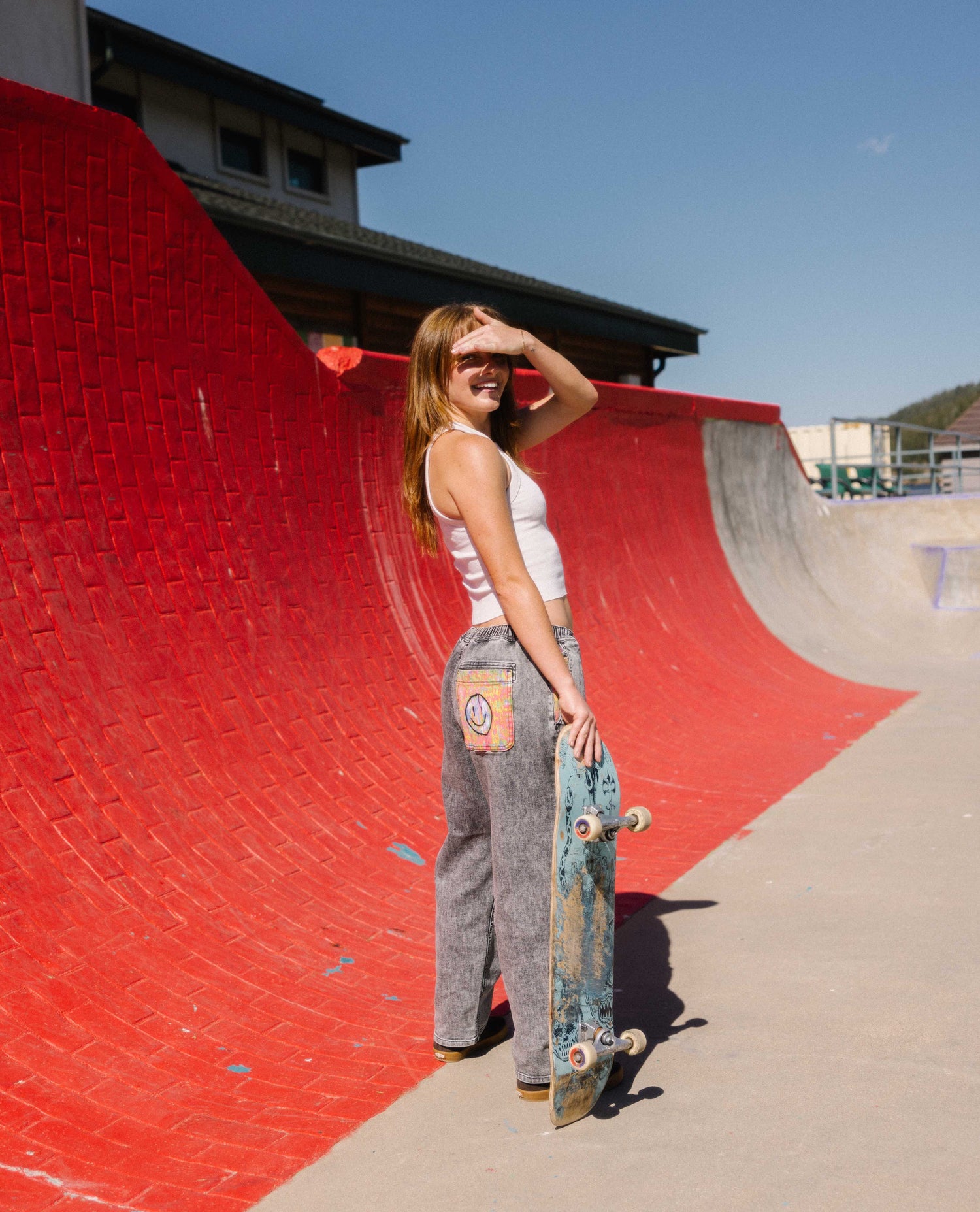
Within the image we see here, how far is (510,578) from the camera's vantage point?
2.39 meters

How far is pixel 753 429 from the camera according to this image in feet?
36.9

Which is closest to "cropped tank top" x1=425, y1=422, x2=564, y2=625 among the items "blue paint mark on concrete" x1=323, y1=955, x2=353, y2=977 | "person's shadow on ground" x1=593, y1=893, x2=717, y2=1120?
"person's shadow on ground" x1=593, y1=893, x2=717, y2=1120

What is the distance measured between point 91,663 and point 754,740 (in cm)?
430

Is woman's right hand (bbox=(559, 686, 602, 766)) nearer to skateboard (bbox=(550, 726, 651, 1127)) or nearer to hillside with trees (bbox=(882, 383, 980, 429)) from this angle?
skateboard (bbox=(550, 726, 651, 1127))

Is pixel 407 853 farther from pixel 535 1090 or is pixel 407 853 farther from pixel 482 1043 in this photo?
pixel 535 1090

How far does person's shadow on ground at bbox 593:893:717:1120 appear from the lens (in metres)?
2.59

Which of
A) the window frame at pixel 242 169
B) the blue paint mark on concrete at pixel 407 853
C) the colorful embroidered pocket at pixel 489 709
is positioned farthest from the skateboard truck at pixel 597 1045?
the window frame at pixel 242 169

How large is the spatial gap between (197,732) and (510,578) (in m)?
2.19

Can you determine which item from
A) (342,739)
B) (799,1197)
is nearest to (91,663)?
(342,739)

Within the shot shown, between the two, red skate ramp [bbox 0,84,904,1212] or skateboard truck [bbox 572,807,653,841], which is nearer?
skateboard truck [bbox 572,807,653,841]

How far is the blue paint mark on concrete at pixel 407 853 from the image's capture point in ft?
14.3

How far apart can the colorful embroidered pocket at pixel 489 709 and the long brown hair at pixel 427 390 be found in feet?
1.55

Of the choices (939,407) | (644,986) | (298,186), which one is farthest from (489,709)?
(939,407)

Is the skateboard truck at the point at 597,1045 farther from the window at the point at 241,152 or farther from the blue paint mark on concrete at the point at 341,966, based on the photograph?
the window at the point at 241,152
